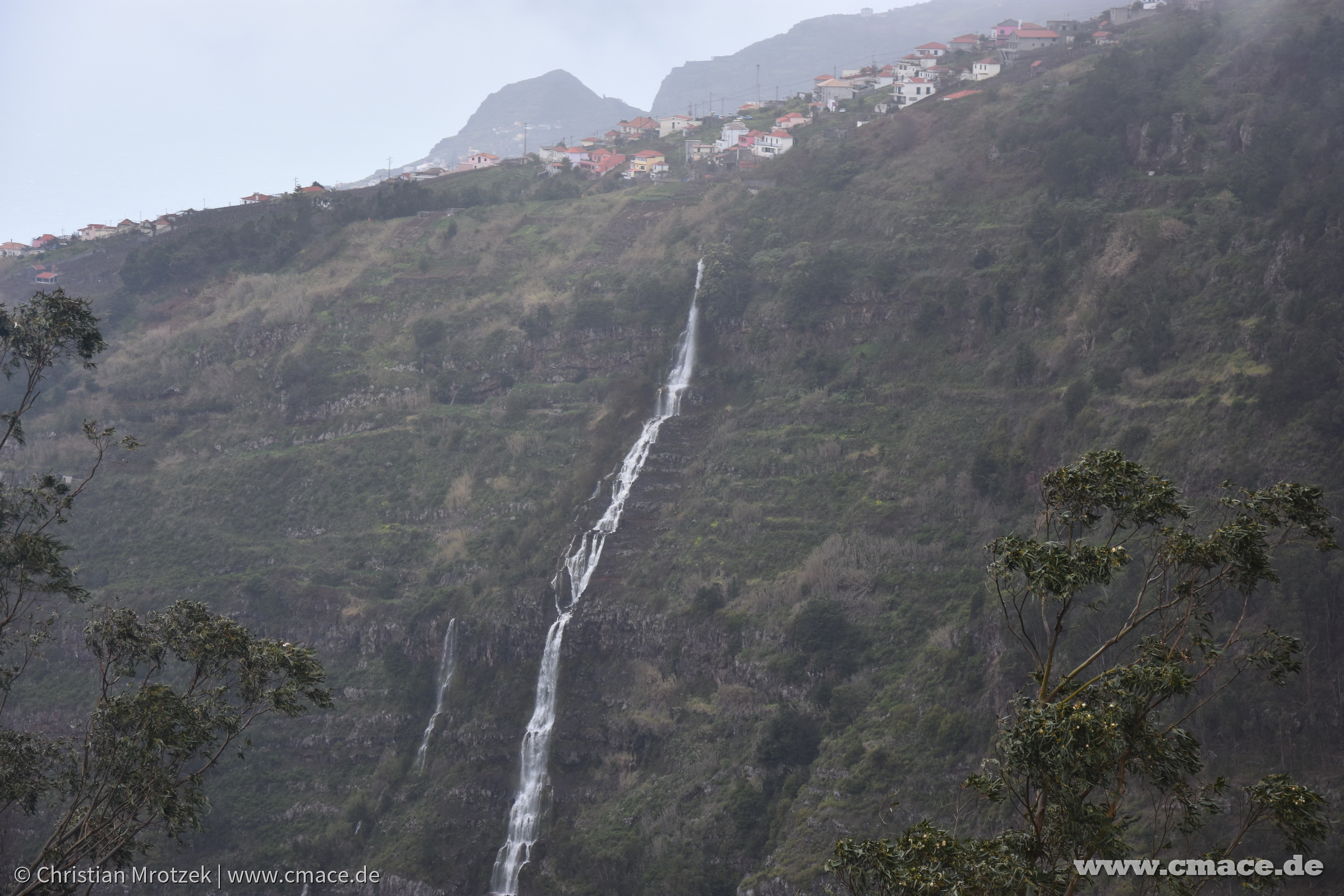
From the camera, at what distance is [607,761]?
36.2 m

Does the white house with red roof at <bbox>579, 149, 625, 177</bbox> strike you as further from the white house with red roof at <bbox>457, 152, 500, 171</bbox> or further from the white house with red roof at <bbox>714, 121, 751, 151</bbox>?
the white house with red roof at <bbox>457, 152, 500, 171</bbox>

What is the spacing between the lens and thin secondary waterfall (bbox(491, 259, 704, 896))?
34.8m

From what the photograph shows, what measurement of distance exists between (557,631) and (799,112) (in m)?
55.4

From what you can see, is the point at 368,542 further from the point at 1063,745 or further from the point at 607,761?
the point at 1063,745

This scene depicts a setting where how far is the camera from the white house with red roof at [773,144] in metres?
70.8

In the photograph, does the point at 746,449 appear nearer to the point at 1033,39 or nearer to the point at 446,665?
the point at 446,665

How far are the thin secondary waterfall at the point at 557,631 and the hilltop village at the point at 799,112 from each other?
78.4ft

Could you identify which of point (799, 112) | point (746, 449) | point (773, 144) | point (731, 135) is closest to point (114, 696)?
point (746, 449)

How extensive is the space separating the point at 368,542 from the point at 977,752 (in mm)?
30620

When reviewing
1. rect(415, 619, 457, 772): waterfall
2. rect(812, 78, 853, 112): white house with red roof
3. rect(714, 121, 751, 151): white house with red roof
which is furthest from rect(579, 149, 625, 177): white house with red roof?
rect(415, 619, 457, 772): waterfall

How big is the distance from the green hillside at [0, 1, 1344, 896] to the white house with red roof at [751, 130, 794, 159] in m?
8.02

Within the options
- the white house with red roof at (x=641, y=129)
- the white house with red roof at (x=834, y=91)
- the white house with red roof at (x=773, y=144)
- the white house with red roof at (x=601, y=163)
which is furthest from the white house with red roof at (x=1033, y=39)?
the white house with red roof at (x=641, y=129)

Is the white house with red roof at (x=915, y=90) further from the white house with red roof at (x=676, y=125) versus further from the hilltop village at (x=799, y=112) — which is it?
the white house with red roof at (x=676, y=125)

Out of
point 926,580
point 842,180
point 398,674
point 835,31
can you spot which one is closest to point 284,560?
point 398,674
